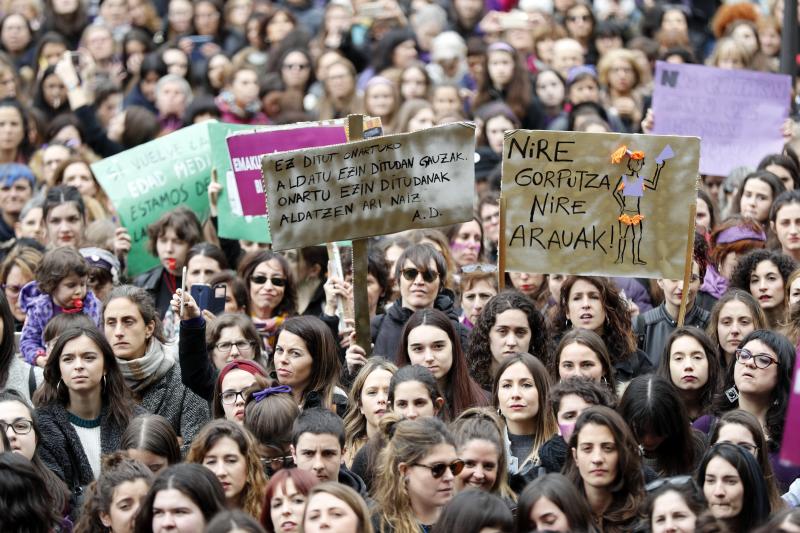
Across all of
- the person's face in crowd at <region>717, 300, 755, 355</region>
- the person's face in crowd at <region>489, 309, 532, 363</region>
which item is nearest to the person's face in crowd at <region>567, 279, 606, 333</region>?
the person's face in crowd at <region>489, 309, 532, 363</region>

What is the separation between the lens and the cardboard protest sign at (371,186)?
385 inches

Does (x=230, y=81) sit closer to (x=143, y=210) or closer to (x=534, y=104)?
(x=534, y=104)

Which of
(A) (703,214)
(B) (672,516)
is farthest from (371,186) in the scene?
(A) (703,214)

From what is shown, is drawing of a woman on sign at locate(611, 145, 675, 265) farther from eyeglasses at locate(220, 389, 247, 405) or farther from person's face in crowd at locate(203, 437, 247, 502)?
person's face in crowd at locate(203, 437, 247, 502)

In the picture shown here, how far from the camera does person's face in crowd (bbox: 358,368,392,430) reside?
A: 30.6 feet

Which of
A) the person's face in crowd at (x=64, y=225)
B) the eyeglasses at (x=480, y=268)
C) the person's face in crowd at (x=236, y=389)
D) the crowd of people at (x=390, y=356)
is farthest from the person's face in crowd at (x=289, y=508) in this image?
the person's face in crowd at (x=64, y=225)

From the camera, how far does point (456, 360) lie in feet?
32.3

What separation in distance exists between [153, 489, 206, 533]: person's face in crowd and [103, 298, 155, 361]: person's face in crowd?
2.25 meters

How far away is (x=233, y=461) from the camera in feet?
27.8

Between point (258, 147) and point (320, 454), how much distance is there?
3.89m

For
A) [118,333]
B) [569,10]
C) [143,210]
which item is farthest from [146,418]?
[569,10]

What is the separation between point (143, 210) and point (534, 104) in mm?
4229

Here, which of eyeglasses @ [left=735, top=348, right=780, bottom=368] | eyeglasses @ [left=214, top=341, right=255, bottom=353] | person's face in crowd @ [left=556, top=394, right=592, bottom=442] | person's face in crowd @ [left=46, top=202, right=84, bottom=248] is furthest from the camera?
person's face in crowd @ [left=46, top=202, right=84, bottom=248]

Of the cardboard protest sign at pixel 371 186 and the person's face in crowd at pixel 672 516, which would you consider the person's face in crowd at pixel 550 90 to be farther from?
the person's face in crowd at pixel 672 516
